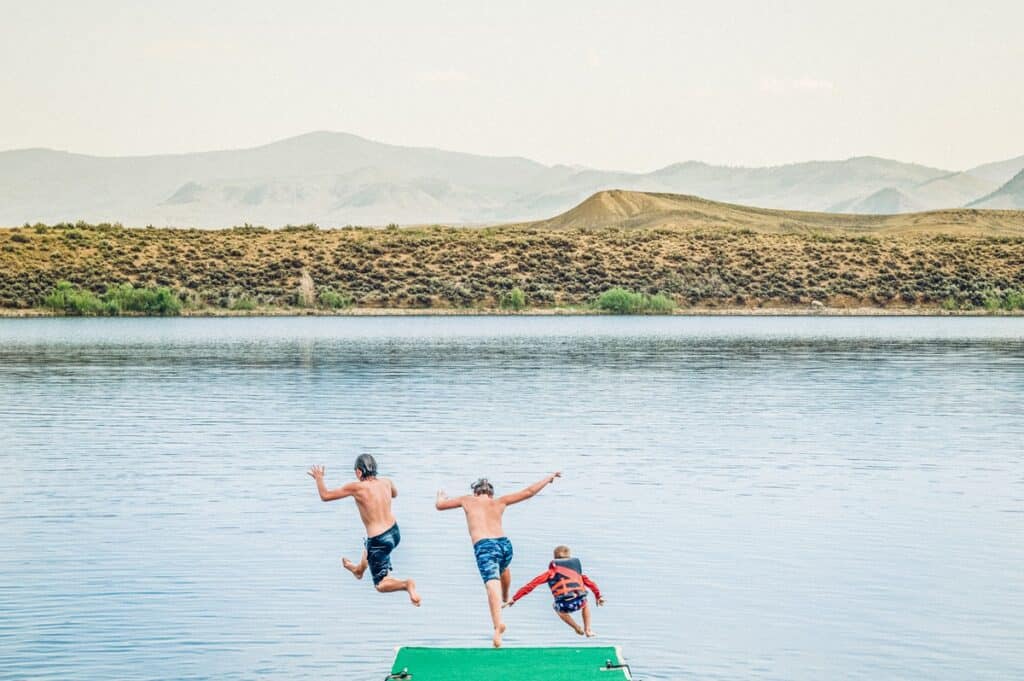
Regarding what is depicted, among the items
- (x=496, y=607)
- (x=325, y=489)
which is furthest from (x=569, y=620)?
(x=325, y=489)

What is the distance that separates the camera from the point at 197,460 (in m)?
25.6

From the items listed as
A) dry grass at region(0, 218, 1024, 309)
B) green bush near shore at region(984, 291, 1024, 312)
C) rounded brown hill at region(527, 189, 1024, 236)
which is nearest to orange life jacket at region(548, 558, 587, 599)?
dry grass at region(0, 218, 1024, 309)

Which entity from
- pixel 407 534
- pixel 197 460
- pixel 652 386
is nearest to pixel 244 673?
pixel 407 534

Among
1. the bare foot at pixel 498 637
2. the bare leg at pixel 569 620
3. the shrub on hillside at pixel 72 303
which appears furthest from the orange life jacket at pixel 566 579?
the shrub on hillside at pixel 72 303

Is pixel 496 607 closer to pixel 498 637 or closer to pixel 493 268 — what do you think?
pixel 498 637

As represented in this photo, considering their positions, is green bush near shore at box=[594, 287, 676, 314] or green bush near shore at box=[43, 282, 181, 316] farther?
green bush near shore at box=[594, 287, 676, 314]

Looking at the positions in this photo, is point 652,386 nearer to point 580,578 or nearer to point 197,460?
point 197,460

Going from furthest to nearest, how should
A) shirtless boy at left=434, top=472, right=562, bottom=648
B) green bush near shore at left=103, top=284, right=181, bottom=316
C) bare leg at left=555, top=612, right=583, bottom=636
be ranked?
green bush near shore at left=103, top=284, right=181, bottom=316
bare leg at left=555, top=612, right=583, bottom=636
shirtless boy at left=434, top=472, right=562, bottom=648

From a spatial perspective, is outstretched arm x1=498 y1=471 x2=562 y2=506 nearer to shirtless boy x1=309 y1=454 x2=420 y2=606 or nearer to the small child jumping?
the small child jumping

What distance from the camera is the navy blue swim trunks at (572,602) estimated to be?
1345 cm

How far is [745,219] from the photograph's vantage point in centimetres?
14488

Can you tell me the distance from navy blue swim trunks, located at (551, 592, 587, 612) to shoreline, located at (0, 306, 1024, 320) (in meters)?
69.1

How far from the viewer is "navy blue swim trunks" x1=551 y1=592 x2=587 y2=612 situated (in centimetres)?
1345

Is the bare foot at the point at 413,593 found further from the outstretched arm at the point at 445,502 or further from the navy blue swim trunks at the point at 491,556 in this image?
the outstretched arm at the point at 445,502
